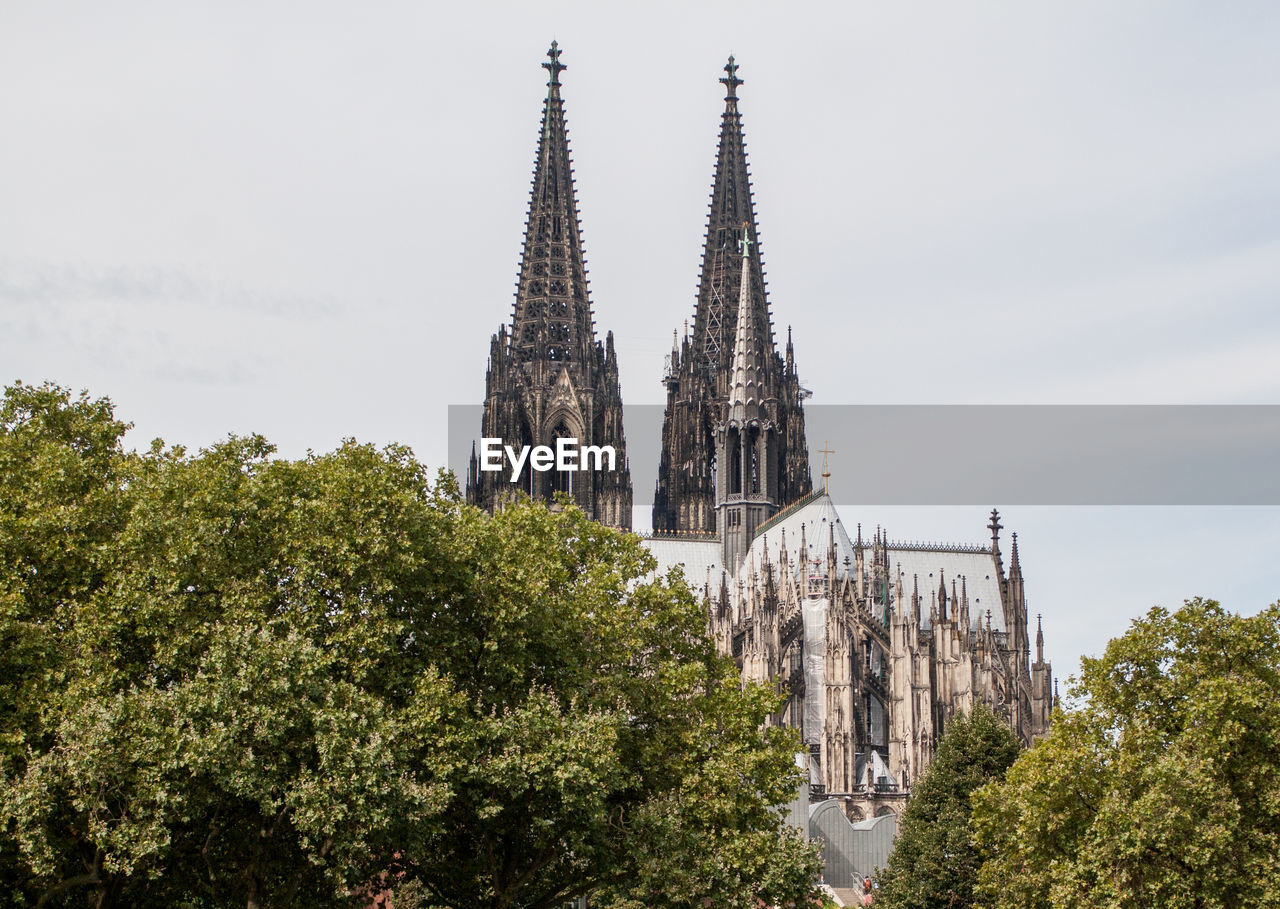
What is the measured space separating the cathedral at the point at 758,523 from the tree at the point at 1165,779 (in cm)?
4130

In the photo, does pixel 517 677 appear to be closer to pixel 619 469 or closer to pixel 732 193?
pixel 619 469

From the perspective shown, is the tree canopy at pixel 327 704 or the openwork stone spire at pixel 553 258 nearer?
the tree canopy at pixel 327 704

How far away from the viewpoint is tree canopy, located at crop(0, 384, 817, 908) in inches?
1240

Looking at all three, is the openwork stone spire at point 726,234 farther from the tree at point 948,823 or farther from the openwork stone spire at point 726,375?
the tree at point 948,823

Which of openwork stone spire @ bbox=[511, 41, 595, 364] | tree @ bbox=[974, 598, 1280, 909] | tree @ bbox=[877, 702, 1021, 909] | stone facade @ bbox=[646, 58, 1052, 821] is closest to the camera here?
tree @ bbox=[974, 598, 1280, 909]

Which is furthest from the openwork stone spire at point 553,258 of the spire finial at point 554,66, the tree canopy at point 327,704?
the tree canopy at point 327,704

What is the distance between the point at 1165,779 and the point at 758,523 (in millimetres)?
62216

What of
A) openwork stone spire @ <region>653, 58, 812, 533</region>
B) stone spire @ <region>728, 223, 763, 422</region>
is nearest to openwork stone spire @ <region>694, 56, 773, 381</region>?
openwork stone spire @ <region>653, 58, 812, 533</region>

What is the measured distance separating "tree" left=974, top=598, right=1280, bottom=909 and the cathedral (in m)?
41.3

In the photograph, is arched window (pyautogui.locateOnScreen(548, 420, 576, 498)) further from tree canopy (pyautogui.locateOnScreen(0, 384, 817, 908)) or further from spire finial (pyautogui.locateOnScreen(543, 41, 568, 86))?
tree canopy (pyautogui.locateOnScreen(0, 384, 817, 908))

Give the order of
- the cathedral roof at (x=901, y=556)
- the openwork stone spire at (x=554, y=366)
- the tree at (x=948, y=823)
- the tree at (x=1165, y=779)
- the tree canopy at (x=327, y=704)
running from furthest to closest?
the openwork stone spire at (x=554, y=366)
the cathedral roof at (x=901, y=556)
the tree at (x=948, y=823)
the tree at (x=1165, y=779)
the tree canopy at (x=327, y=704)

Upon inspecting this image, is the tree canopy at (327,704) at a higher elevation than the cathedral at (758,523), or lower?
lower

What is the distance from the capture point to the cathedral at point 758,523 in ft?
283

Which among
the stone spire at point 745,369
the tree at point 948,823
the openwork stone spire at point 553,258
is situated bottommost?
the tree at point 948,823
